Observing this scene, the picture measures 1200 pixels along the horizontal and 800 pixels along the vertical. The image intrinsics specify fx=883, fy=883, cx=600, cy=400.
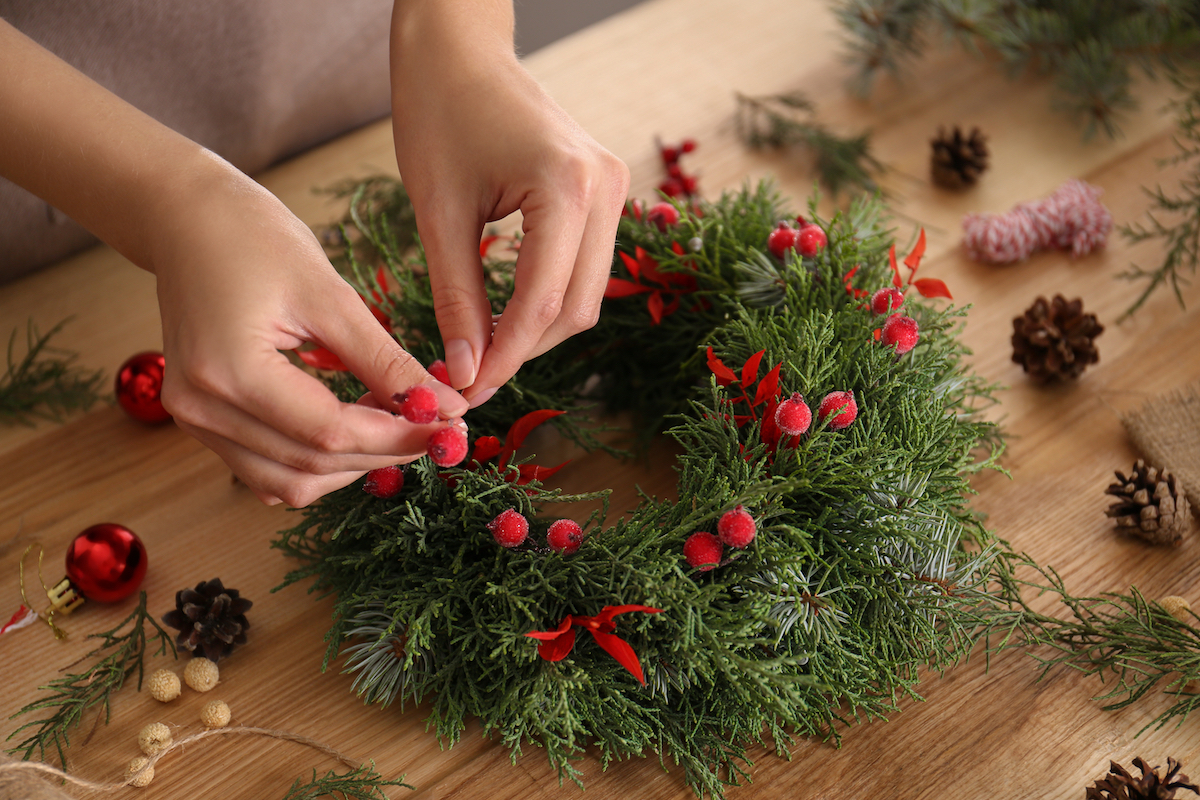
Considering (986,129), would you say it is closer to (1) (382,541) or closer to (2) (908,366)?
(2) (908,366)

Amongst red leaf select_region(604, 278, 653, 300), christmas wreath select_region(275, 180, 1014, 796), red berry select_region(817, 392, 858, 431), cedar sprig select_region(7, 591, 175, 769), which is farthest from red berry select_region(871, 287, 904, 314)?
cedar sprig select_region(7, 591, 175, 769)

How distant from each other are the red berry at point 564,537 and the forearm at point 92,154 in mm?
341

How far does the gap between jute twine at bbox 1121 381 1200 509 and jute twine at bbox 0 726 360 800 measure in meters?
0.76

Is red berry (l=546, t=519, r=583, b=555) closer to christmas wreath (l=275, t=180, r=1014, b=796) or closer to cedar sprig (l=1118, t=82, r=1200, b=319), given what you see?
christmas wreath (l=275, t=180, r=1014, b=796)

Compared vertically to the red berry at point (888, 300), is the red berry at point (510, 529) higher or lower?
lower

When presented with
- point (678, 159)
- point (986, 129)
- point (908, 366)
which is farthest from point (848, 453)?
point (986, 129)

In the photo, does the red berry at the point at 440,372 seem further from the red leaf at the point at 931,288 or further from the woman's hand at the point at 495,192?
the red leaf at the point at 931,288

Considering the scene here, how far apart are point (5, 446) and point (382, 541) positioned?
0.50 m

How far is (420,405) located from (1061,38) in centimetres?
109

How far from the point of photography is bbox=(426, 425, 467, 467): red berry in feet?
1.94

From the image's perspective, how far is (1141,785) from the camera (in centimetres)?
61

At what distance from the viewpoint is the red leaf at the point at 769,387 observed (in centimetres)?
68

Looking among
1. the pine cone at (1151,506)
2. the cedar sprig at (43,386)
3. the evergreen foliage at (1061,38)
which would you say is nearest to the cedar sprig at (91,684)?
the cedar sprig at (43,386)

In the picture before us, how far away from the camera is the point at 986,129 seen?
1176mm
